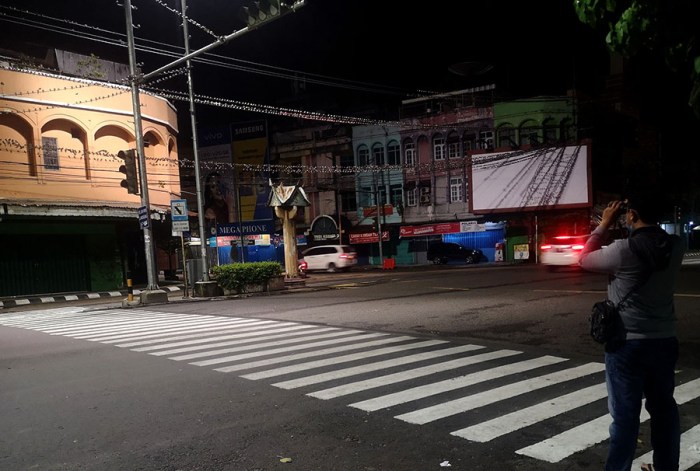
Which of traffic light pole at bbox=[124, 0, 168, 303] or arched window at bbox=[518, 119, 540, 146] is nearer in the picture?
traffic light pole at bbox=[124, 0, 168, 303]

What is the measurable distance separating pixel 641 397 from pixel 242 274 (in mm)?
18181

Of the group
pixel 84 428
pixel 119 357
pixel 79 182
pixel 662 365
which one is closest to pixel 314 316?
pixel 119 357

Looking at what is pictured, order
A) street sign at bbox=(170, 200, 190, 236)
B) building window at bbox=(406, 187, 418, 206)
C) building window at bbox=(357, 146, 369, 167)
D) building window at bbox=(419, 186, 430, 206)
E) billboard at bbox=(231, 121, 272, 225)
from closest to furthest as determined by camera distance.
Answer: street sign at bbox=(170, 200, 190, 236)
building window at bbox=(419, 186, 430, 206)
building window at bbox=(406, 187, 418, 206)
building window at bbox=(357, 146, 369, 167)
billboard at bbox=(231, 121, 272, 225)

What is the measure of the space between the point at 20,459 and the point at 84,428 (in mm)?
729

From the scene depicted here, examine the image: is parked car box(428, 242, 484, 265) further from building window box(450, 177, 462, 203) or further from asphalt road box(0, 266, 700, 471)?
asphalt road box(0, 266, 700, 471)

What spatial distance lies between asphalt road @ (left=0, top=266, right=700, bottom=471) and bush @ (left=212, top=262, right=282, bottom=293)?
7.50 meters

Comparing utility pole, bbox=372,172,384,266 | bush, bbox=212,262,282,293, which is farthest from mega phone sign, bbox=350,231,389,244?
bush, bbox=212,262,282,293

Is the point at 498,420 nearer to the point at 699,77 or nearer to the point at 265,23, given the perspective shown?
the point at 699,77

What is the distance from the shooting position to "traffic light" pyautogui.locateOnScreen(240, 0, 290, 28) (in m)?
8.86

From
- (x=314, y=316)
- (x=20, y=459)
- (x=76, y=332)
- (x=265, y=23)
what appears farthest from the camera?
(x=314, y=316)

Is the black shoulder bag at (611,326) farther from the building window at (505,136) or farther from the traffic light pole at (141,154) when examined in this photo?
the building window at (505,136)

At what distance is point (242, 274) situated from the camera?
20281 mm

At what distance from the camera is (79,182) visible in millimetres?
23453

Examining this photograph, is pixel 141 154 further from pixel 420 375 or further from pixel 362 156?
pixel 362 156
